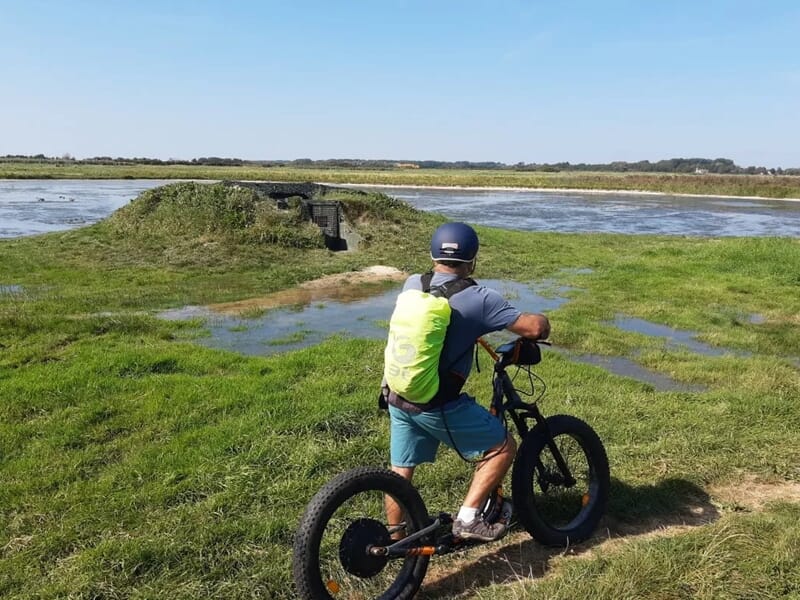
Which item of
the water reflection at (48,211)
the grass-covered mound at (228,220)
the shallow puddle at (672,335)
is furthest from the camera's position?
the water reflection at (48,211)

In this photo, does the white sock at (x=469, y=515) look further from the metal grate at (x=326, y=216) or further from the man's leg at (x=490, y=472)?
the metal grate at (x=326, y=216)

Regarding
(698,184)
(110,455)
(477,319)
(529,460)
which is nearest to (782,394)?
(529,460)

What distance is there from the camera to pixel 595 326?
469 inches

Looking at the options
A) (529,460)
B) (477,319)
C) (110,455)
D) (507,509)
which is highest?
(477,319)

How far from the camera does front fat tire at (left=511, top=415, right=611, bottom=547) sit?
4.04 m

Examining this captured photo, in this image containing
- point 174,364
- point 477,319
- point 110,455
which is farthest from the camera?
point 174,364

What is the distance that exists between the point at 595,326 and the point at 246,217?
1445 cm

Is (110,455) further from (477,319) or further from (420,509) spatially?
(477,319)

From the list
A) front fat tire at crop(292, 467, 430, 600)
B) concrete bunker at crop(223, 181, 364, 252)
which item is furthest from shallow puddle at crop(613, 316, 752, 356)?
concrete bunker at crop(223, 181, 364, 252)

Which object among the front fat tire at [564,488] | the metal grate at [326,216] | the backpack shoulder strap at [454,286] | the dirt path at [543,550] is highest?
the backpack shoulder strap at [454,286]

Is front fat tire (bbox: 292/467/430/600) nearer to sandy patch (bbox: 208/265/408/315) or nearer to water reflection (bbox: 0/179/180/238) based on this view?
sandy patch (bbox: 208/265/408/315)

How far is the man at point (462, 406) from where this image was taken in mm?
3443

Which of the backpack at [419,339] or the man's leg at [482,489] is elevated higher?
the backpack at [419,339]

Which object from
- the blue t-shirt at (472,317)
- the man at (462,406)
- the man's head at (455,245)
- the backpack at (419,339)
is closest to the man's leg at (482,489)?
the man at (462,406)
